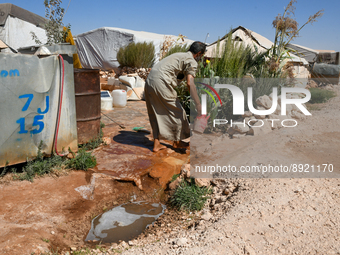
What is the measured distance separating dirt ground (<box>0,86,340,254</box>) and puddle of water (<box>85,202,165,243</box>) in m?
0.10

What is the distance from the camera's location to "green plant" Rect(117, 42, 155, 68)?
47.1 ft

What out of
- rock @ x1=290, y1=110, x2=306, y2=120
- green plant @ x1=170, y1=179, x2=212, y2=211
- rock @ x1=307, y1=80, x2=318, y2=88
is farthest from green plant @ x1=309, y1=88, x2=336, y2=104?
green plant @ x1=170, y1=179, x2=212, y2=211

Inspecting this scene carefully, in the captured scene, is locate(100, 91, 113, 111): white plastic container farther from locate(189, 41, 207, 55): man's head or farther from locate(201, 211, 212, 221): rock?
locate(201, 211, 212, 221): rock

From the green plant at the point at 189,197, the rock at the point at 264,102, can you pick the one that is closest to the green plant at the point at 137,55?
the rock at the point at 264,102

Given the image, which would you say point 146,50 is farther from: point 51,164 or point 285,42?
point 51,164

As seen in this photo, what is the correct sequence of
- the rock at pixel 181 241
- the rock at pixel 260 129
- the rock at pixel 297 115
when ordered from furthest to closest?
1. the rock at pixel 297 115
2. the rock at pixel 260 129
3. the rock at pixel 181 241

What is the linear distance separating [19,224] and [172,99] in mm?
2460

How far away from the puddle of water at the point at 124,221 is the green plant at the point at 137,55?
11.8 m

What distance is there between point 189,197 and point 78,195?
4.03 ft

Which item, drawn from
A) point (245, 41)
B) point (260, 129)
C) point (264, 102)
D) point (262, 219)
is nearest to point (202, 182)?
point (262, 219)

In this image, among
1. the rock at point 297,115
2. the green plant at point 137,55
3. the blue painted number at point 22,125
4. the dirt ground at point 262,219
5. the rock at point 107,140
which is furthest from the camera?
the green plant at point 137,55

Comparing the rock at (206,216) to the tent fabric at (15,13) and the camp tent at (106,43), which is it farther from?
the camp tent at (106,43)

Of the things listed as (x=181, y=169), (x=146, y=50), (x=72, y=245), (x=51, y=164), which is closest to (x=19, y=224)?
(x=72, y=245)

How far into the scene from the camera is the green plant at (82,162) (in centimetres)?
370
